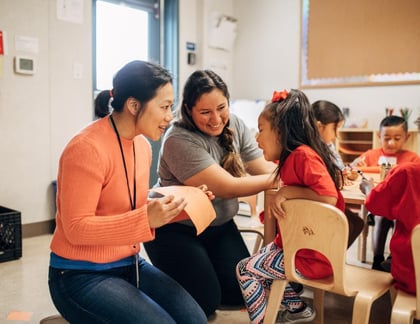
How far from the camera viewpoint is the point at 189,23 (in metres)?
4.81

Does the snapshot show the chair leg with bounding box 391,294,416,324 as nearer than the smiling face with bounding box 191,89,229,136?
Yes

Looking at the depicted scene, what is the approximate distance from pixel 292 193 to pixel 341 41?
3.47 m

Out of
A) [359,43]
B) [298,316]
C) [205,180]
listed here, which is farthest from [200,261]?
[359,43]

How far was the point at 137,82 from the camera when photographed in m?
1.44

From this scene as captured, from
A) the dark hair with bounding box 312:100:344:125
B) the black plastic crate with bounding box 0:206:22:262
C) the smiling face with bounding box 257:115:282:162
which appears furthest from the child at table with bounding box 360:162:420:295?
the black plastic crate with bounding box 0:206:22:262

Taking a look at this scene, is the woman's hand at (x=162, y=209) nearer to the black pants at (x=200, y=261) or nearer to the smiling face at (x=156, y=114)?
the smiling face at (x=156, y=114)

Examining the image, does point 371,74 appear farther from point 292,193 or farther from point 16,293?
point 16,293

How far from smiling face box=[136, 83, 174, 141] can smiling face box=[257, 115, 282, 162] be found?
40 cm

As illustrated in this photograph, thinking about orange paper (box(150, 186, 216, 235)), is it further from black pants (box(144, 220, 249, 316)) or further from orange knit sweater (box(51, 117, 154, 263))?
black pants (box(144, 220, 249, 316))

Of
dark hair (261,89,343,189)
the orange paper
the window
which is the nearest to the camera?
the orange paper

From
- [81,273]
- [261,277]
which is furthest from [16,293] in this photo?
[261,277]

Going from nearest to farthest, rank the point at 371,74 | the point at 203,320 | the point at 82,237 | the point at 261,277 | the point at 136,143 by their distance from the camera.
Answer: the point at 82,237, the point at 203,320, the point at 136,143, the point at 261,277, the point at 371,74

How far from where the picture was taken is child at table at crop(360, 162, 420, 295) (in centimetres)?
147

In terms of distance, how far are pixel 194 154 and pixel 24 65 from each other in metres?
2.00
